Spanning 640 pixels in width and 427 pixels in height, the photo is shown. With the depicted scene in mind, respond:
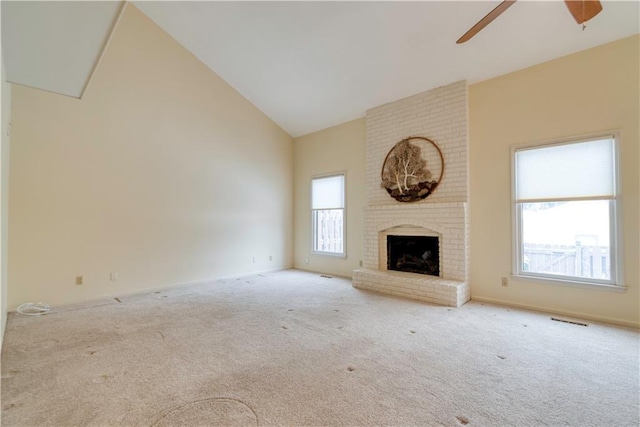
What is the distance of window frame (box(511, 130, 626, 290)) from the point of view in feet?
10.4

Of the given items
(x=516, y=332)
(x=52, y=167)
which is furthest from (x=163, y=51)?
(x=516, y=332)

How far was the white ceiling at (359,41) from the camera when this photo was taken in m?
3.16

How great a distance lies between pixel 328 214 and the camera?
20.5 feet

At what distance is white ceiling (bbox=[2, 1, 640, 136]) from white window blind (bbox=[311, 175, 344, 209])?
4.76ft

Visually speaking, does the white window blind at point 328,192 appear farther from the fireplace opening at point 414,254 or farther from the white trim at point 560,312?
the white trim at point 560,312

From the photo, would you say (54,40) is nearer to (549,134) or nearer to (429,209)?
(429,209)

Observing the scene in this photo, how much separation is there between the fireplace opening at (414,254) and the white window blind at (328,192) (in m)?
1.50

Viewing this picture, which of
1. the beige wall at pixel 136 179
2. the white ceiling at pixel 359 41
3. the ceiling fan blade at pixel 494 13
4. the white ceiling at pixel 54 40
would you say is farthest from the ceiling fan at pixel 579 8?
the beige wall at pixel 136 179

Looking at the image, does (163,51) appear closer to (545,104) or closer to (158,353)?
(158,353)

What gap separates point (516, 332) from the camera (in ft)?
9.69

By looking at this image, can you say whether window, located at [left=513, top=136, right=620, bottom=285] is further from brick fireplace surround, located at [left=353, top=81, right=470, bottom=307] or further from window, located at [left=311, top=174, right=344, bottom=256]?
window, located at [left=311, top=174, right=344, bottom=256]

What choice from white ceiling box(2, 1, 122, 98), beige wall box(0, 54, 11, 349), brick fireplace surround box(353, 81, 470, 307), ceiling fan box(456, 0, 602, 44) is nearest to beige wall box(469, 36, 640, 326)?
brick fireplace surround box(353, 81, 470, 307)

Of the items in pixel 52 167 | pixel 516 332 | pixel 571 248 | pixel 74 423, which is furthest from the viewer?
pixel 52 167

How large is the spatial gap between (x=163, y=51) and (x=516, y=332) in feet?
21.0
